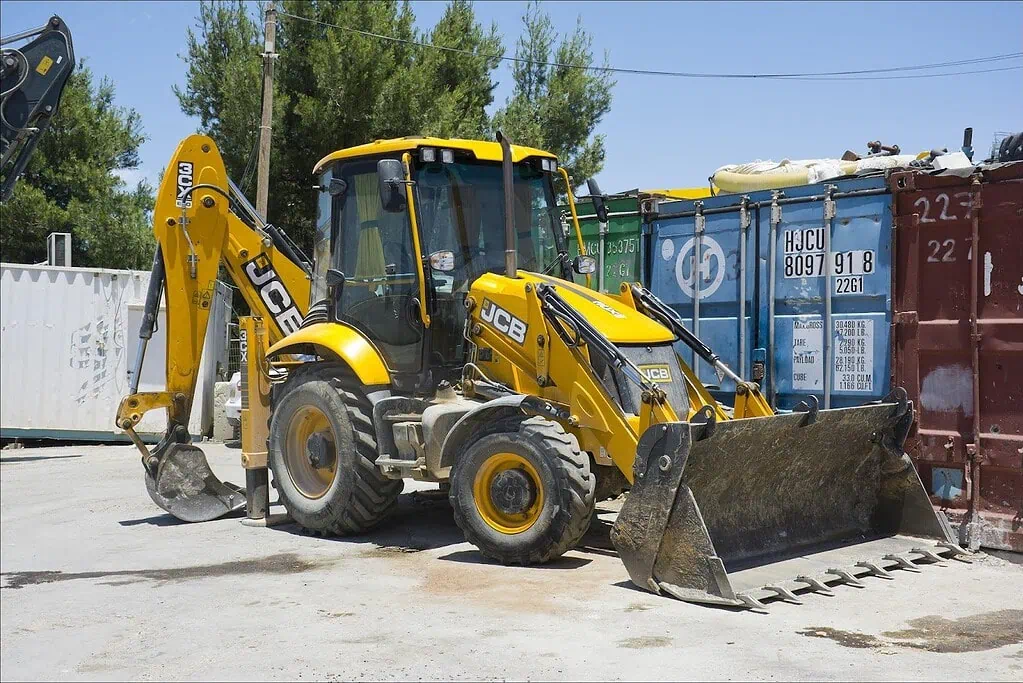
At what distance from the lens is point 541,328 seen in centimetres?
839

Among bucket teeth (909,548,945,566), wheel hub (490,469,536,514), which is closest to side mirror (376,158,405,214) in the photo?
wheel hub (490,469,536,514)

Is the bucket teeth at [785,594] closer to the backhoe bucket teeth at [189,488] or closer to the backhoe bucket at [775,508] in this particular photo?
the backhoe bucket at [775,508]

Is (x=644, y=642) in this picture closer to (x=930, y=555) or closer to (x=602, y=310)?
(x=602, y=310)

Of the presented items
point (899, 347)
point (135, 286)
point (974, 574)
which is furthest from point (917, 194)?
point (135, 286)

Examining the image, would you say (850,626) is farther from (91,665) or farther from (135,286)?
(135,286)

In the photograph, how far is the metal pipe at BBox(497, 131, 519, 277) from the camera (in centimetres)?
874

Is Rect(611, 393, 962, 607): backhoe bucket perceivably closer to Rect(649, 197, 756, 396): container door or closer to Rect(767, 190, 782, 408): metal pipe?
Rect(767, 190, 782, 408): metal pipe

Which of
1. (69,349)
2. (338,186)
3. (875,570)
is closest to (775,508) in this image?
(875,570)

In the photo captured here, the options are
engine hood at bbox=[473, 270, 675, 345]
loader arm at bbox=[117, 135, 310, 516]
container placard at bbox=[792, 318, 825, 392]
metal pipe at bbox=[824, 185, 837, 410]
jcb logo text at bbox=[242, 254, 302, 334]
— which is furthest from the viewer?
jcb logo text at bbox=[242, 254, 302, 334]

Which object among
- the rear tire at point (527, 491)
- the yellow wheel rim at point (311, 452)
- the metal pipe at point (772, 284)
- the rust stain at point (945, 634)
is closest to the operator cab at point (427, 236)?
the yellow wheel rim at point (311, 452)

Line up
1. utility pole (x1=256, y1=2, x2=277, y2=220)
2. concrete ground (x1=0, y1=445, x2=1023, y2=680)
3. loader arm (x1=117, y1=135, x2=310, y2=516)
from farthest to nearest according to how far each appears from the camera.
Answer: utility pole (x1=256, y1=2, x2=277, y2=220), loader arm (x1=117, y1=135, x2=310, y2=516), concrete ground (x1=0, y1=445, x2=1023, y2=680)

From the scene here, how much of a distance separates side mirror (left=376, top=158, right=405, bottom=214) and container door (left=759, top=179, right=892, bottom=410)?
10.8ft

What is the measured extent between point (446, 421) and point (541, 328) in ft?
3.26

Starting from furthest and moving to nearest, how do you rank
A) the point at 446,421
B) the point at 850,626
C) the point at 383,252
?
1. the point at 383,252
2. the point at 446,421
3. the point at 850,626
